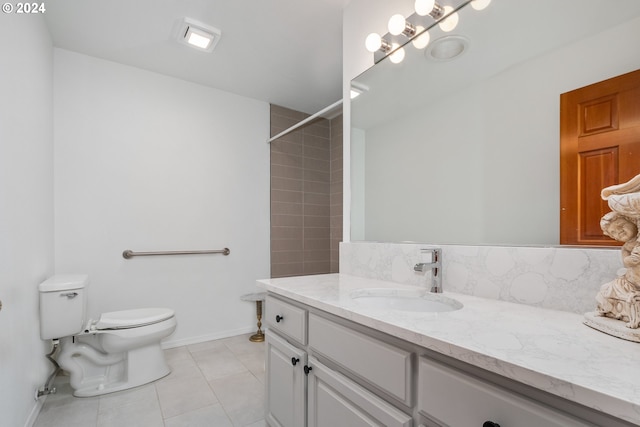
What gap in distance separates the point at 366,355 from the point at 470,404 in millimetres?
328

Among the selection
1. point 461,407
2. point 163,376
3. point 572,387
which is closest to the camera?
point 572,387

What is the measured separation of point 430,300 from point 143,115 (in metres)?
2.73

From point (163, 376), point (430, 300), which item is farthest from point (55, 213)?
point (430, 300)

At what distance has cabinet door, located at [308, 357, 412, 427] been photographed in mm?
843

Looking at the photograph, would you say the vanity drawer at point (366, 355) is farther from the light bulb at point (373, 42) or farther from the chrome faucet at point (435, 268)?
the light bulb at point (373, 42)

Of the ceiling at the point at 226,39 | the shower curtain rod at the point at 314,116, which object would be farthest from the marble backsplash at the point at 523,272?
the ceiling at the point at 226,39

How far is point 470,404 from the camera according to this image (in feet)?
2.08

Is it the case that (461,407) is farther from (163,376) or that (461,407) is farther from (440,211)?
(163,376)

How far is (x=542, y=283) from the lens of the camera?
38.6 inches

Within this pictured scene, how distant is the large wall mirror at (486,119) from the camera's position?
0.98 meters

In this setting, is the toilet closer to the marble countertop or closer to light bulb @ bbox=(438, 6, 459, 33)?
the marble countertop

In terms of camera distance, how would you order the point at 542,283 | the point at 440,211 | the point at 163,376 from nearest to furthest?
1. the point at 542,283
2. the point at 440,211
3. the point at 163,376

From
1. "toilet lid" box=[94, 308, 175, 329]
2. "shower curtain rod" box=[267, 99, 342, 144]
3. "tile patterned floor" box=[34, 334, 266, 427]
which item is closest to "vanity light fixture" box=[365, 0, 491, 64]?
"shower curtain rod" box=[267, 99, 342, 144]
